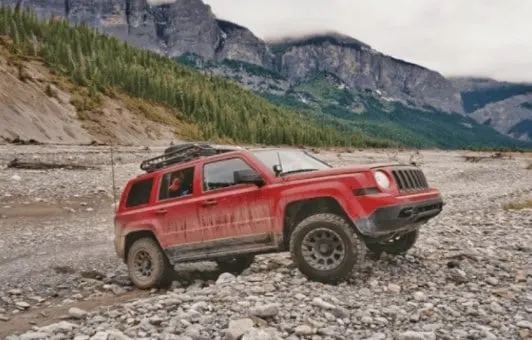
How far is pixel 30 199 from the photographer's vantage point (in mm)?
23000

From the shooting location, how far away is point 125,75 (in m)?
112

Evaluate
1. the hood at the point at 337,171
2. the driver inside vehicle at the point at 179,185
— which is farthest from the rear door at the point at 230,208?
the hood at the point at 337,171

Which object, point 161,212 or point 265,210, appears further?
point 161,212

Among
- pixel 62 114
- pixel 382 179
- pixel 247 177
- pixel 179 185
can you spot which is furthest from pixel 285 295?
pixel 62 114

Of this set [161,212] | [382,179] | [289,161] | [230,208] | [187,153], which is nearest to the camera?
[382,179]

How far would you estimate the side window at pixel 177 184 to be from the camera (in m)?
10.6

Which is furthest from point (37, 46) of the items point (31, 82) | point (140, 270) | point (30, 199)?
point (140, 270)

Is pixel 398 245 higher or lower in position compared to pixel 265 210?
lower

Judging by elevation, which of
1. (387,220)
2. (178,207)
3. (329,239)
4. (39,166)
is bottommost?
(329,239)

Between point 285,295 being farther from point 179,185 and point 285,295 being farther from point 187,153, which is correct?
point 187,153

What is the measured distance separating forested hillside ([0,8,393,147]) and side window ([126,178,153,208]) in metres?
74.3

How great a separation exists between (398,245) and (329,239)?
2.66 meters

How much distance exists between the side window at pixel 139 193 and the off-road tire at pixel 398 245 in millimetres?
4720

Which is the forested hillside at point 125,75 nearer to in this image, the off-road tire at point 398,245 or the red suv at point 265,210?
the red suv at point 265,210
